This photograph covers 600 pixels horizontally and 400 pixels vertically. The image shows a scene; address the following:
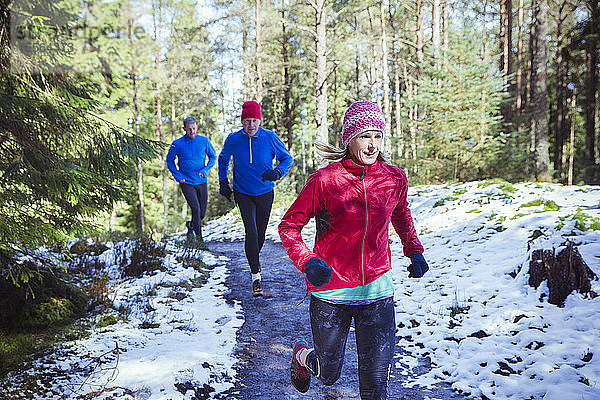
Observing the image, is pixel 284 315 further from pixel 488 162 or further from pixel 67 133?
pixel 488 162

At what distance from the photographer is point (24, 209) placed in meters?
3.71

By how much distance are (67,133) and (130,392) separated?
103 inches

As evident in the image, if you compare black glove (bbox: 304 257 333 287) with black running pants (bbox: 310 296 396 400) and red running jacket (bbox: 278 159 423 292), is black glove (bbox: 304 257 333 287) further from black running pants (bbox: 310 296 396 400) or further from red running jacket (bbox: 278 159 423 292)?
black running pants (bbox: 310 296 396 400)

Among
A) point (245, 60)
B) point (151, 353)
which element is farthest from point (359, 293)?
point (245, 60)

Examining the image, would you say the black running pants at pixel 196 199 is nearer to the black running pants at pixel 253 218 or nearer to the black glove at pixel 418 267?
the black running pants at pixel 253 218

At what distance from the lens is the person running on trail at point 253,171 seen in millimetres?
5355

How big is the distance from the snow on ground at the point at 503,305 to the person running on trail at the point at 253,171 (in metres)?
2.30

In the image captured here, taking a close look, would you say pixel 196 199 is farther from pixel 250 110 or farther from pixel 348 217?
pixel 348 217

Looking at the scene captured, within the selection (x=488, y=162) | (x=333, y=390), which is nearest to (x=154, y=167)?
(x=488, y=162)

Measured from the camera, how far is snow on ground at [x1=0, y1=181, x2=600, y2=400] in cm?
320

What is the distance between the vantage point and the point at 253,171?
5.36 m

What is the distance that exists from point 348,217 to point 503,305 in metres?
3.31

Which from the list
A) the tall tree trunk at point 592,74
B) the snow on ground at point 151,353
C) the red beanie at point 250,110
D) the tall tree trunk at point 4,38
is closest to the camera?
the snow on ground at point 151,353

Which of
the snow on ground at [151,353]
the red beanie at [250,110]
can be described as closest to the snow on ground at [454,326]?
the snow on ground at [151,353]
